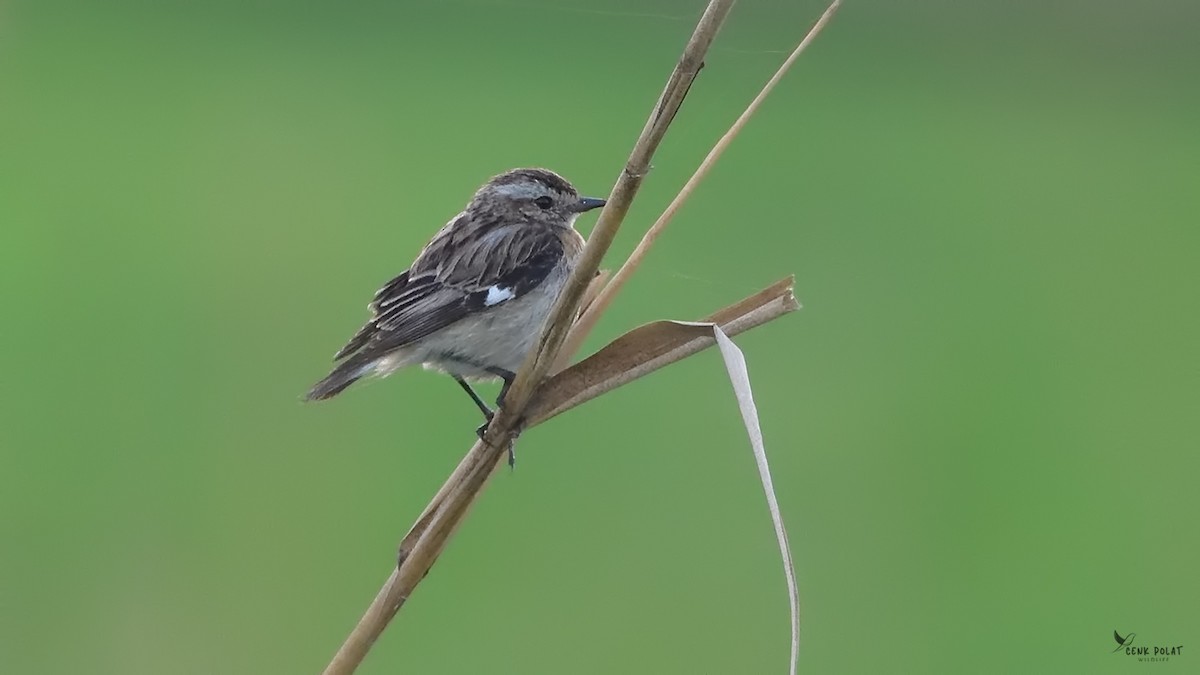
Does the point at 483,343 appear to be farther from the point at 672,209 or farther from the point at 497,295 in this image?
the point at 672,209

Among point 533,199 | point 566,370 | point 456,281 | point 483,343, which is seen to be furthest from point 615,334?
point 566,370

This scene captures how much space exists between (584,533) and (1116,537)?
3.28 metres

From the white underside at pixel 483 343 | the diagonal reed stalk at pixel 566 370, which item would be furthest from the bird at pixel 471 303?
the diagonal reed stalk at pixel 566 370

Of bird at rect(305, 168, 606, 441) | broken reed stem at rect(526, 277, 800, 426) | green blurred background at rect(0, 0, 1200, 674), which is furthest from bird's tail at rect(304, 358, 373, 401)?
green blurred background at rect(0, 0, 1200, 674)

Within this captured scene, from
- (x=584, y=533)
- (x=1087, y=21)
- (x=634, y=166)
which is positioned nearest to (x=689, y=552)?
(x=584, y=533)

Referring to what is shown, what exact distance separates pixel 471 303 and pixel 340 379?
0.61m

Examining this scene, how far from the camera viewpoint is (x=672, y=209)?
8.40 ft

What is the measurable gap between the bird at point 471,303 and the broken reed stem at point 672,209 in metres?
0.93

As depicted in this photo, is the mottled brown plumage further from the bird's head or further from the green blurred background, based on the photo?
the green blurred background

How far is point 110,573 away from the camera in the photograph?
25.7ft

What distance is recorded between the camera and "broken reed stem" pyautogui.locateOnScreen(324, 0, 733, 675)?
215 cm

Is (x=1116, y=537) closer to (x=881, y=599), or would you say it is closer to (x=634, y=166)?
(x=881, y=599)

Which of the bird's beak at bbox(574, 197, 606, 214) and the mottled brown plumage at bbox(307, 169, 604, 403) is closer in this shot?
the mottled brown plumage at bbox(307, 169, 604, 403)

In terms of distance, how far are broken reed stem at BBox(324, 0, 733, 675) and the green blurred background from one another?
235cm
